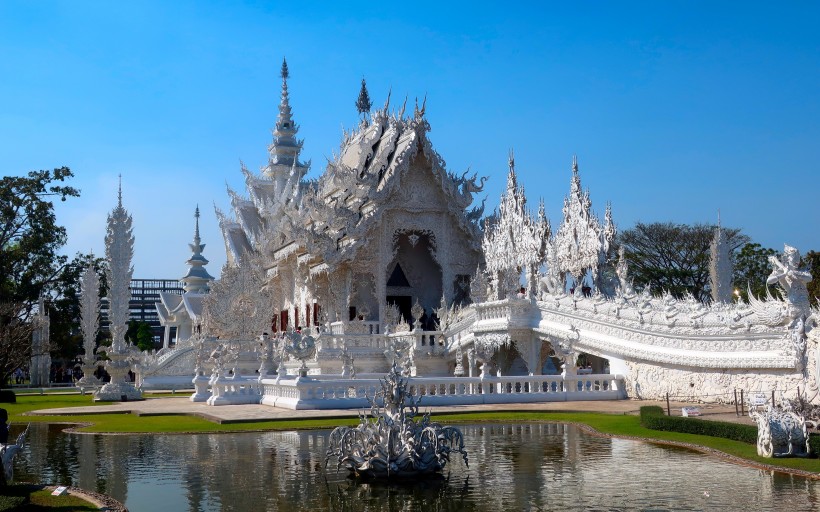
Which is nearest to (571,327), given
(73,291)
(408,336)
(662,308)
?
(662,308)

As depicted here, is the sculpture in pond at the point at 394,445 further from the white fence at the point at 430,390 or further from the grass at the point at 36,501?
the white fence at the point at 430,390

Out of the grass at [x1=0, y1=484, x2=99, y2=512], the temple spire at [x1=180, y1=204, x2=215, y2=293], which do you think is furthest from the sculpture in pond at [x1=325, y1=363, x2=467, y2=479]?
the temple spire at [x1=180, y1=204, x2=215, y2=293]

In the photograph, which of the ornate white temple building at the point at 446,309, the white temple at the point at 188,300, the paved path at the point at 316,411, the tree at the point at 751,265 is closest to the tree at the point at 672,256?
the tree at the point at 751,265

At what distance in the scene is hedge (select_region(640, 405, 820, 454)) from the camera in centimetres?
1188

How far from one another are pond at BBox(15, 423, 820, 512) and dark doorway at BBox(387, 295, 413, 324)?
74.1ft

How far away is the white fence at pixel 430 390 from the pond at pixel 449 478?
5.34 metres

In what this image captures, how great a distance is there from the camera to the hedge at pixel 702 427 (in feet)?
39.0

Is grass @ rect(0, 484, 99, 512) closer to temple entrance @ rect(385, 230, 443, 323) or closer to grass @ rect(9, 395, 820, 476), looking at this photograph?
grass @ rect(9, 395, 820, 476)

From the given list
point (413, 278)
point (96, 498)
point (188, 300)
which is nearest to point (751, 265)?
point (413, 278)

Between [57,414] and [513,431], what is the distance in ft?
38.2

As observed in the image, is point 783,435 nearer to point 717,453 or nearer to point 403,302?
point 717,453

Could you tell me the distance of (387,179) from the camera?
3375 centimetres

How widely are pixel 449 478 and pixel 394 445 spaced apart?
2.26 feet

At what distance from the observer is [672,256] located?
161ft
